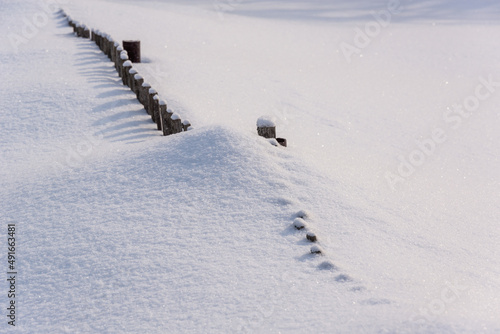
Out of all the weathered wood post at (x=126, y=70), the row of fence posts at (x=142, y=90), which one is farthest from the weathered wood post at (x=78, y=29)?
the weathered wood post at (x=126, y=70)

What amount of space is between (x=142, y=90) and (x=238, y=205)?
12.4ft

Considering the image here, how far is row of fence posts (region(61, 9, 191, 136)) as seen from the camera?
6418 millimetres

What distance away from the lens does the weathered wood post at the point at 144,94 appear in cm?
756

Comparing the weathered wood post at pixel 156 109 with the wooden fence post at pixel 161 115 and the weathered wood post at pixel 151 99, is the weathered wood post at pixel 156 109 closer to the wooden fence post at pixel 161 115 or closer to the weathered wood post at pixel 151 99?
the wooden fence post at pixel 161 115

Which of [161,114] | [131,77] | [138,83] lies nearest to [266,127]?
[161,114]

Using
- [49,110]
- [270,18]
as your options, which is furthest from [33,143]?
[270,18]

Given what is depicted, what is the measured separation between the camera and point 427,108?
400 inches

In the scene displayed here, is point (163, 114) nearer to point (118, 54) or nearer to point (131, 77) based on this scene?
point (131, 77)

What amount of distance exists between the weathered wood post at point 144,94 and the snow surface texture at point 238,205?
0.58ft

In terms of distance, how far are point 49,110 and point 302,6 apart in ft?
58.6

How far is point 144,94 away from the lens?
773 centimetres

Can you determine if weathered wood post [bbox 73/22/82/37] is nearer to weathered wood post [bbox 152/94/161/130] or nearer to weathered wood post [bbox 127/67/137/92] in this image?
weathered wood post [bbox 127/67/137/92]

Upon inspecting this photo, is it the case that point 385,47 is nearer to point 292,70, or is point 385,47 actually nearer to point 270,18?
point 292,70

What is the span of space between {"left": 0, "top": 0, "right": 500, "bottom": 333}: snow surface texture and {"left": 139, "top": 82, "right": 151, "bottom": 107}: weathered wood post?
18 cm
